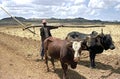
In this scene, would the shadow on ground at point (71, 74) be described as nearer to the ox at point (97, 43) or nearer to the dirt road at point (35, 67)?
the dirt road at point (35, 67)

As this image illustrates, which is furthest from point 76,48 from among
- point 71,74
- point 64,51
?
point 71,74

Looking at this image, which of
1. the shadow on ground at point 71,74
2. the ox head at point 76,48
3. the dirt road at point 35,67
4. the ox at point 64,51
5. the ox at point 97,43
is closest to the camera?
the ox head at point 76,48

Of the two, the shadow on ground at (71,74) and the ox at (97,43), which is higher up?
the ox at (97,43)

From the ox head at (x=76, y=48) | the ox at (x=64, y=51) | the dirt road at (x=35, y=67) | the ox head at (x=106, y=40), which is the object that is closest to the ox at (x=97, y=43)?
the ox head at (x=106, y=40)

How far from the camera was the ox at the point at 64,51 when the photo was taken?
12.9 metres

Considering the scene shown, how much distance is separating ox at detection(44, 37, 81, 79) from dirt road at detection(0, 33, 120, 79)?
45.6 inches

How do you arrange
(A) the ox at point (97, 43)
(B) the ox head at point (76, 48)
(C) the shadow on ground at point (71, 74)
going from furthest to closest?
(A) the ox at point (97, 43) < (C) the shadow on ground at point (71, 74) < (B) the ox head at point (76, 48)

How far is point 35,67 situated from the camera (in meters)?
16.3

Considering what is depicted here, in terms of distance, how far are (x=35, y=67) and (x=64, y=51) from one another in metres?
3.12

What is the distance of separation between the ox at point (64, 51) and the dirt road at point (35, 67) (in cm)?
116

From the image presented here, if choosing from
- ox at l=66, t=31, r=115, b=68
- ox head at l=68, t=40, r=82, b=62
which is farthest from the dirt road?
ox head at l=68, t=40, r=82, b=62

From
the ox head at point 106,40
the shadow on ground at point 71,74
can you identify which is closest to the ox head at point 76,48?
the shadow on ground at point 71,74

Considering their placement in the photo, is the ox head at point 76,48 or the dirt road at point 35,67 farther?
the dirt road at point 35,67

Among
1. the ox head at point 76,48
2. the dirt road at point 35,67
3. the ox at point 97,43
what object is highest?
the ox head at point 76,48
